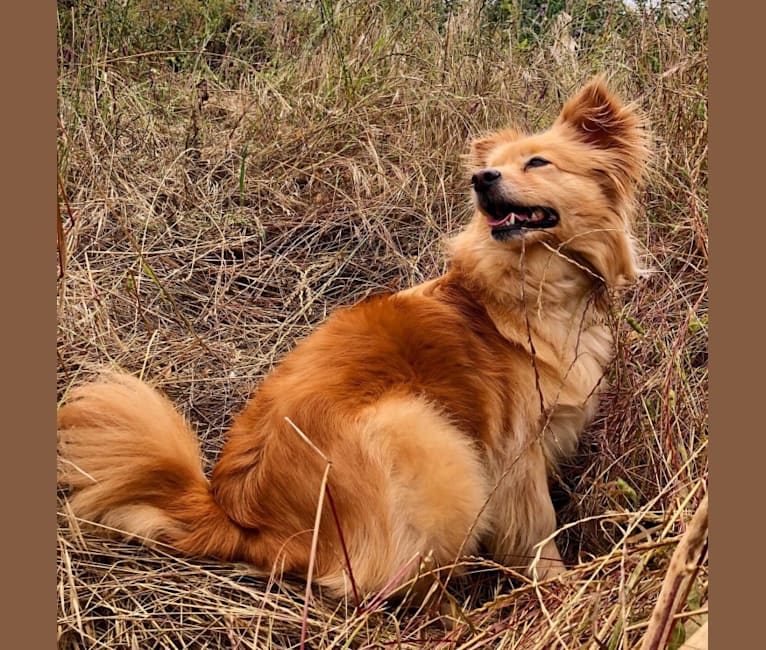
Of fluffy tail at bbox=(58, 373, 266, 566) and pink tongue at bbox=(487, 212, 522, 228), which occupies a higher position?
pink tongue at bbox=(487, 212, 522, 228)

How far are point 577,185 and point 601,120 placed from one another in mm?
368

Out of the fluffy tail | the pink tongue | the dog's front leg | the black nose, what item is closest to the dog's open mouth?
the pink tongue

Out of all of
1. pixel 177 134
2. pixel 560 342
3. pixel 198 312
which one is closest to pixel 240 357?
pixel 198 312

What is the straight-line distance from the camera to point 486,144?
307 centimetres

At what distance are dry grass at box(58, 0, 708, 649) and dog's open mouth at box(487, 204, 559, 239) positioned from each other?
0.44 metres

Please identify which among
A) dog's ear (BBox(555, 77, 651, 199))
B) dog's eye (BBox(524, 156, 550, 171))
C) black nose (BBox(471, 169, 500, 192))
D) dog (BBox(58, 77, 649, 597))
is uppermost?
dog's ear (BBox(555, 77, 651, 199))

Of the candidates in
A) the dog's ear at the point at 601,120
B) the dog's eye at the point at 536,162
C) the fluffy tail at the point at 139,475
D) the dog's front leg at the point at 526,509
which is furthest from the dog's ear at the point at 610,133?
the fluffy tail at the point at 139,475

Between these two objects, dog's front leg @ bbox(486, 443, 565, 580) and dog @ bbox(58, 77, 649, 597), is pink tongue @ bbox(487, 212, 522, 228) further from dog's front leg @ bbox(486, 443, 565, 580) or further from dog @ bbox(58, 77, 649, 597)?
dog's front leg @ bbox(486, 443, 565, 580)

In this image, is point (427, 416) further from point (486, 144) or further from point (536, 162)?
point (486, 144)

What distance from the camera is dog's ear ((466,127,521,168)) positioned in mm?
3012

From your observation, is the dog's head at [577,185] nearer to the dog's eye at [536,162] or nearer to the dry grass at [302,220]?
the dog's eye at [536,162]

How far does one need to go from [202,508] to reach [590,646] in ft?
4.14

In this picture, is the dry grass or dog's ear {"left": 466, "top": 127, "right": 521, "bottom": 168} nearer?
the dry grass

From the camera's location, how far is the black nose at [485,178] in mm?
2566
